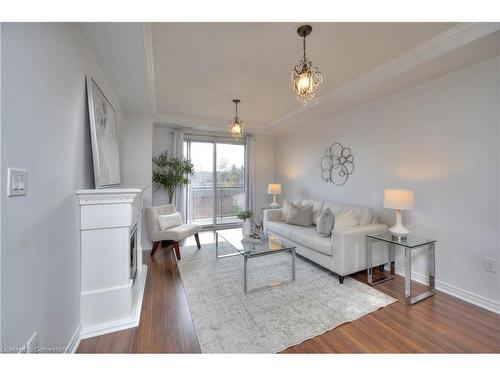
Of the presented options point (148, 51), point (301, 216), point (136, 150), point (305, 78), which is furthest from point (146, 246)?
point (305, 78)

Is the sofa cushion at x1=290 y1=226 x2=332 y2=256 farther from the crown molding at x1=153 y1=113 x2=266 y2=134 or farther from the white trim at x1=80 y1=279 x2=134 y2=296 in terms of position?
the crown molding at x1=153 y1=113 x2=266 y2=134

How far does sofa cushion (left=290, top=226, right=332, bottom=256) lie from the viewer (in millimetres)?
2623

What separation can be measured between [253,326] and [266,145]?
15.4 feet

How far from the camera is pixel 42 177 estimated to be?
1146 mm

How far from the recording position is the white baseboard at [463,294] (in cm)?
198

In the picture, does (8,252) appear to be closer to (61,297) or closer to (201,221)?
(61,297)

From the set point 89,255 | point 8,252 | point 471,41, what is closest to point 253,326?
point 89,255

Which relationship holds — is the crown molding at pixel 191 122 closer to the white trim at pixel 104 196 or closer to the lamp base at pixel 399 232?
the white trim at pixel 104 196

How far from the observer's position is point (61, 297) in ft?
4.49

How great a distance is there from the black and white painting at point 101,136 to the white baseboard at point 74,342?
3.78ft

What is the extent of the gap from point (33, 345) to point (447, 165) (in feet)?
12.1

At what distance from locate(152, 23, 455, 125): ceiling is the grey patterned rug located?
2.56m

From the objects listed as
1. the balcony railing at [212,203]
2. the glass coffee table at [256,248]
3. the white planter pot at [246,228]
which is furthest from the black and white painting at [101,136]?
the balcony railing at [212,203]

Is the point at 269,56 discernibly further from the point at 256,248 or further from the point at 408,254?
the point at 408,254
